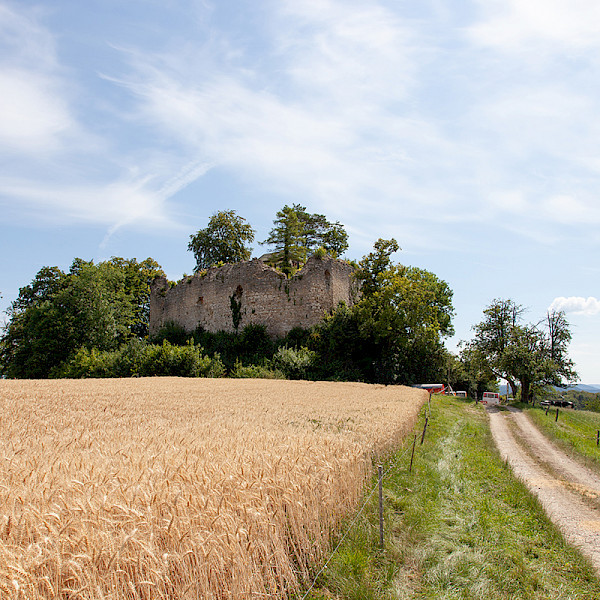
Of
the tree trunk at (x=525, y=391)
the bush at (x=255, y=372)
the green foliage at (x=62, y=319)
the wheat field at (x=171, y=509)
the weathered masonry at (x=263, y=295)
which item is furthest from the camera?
the green foliage at (x=62, y=319)

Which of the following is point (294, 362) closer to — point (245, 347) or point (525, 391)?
point (245, 347)

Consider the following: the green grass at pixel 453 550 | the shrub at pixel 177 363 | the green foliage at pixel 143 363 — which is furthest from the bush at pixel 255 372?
the green grass at pixel 453 550

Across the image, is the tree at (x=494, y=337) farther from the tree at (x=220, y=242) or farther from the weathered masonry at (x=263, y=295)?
the tree at (x=220, y=242)

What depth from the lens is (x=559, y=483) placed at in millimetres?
10234

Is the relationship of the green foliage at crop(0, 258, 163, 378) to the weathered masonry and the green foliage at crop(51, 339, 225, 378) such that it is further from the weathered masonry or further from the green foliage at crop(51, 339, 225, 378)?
the weathered masonry

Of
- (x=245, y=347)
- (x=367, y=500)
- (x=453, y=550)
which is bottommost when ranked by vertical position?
(x=453, y=550)

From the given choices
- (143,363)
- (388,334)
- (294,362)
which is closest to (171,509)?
(294,362)

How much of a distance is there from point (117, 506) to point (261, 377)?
82.4ft

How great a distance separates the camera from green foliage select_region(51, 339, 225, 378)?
2964 centimetres

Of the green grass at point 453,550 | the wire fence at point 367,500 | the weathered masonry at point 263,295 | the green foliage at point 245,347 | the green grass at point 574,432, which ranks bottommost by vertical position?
the green grass at point 574,432

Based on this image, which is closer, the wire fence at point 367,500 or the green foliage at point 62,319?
the wire fence at point 367,500

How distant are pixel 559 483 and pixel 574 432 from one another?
474 inches

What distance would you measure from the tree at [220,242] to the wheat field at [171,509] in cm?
4056

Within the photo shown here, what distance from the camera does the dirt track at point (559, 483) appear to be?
23.2 ft
